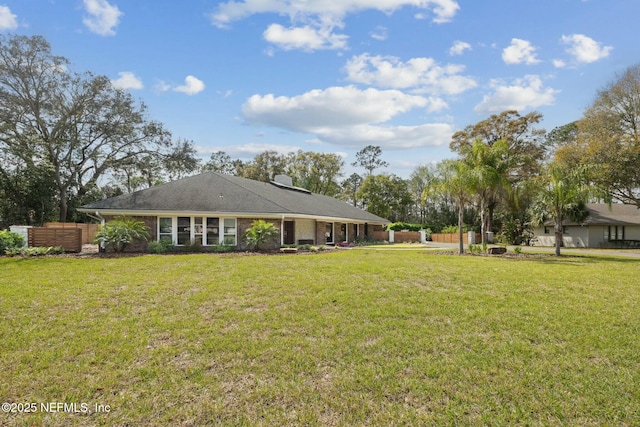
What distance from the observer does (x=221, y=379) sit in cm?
375

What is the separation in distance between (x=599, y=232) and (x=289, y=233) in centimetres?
2573

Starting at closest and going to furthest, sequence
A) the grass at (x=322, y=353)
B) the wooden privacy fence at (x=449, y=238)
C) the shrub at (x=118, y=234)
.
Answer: the grass at (x=322, y=353)
the shrub at (x=118, y=234)
the wooden privacy fence at (x=449, y=238)

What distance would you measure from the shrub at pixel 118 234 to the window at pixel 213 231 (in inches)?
126

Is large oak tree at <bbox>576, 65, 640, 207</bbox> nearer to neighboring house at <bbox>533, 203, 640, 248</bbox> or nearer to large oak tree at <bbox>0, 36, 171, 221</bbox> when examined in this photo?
neighboring house at <bbox>533, 203, 640, 248</bbox>

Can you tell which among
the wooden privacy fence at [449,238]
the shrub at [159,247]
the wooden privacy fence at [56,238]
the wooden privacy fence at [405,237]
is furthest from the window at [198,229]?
the wooden privacy fence at [449,238]

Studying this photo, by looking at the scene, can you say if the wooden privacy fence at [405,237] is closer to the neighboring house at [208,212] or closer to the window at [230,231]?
the neighboring house at [208,212]

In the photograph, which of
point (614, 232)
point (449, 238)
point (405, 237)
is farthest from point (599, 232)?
point (405, 237)

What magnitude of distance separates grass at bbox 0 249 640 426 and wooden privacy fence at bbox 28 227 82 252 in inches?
381

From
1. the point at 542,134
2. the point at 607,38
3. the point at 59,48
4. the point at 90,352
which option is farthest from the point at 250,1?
the point at 542,134

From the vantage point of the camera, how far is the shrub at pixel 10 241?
14.7 meters

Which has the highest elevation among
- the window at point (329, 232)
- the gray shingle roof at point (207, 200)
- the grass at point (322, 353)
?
the gray shingle roof at point (207, 200)

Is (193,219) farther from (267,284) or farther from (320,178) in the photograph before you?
(320,178)

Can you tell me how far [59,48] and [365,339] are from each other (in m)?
33.0

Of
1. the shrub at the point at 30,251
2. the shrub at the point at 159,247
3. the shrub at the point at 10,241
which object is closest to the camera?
the shrub at the point at 30,251
